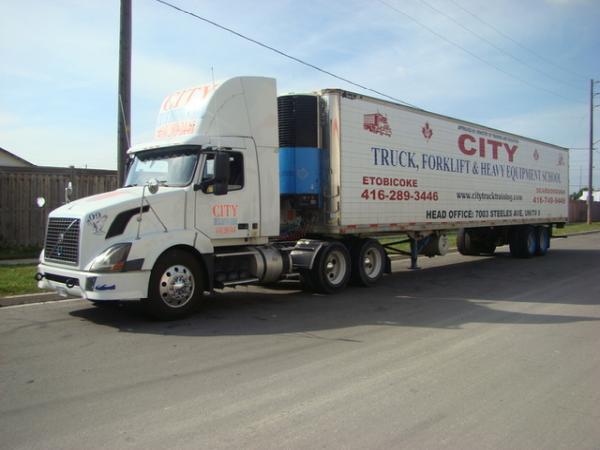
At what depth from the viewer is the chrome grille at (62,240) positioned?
23.7 ft

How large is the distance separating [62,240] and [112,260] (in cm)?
105

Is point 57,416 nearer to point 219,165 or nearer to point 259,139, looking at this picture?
point 219,165

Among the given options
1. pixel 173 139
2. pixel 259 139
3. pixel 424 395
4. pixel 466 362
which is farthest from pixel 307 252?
pixel 424 395

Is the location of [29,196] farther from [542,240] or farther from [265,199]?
[542,240]

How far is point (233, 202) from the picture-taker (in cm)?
862

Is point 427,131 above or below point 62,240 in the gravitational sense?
above

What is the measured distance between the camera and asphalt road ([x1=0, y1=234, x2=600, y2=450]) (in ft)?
12.6

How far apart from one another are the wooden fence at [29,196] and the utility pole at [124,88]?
20.0ft

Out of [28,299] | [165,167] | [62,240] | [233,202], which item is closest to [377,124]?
[233,202]

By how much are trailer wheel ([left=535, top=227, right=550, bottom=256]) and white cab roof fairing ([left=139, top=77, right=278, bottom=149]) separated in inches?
501

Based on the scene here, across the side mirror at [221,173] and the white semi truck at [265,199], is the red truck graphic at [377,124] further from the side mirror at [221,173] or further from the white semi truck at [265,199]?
the side mirror at [221,173]

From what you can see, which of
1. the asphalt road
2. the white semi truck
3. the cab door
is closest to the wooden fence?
the asphalt road

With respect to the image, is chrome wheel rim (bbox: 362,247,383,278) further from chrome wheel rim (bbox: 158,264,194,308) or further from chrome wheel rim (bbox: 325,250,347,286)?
chrome wheel rim (bbox: 158,264,194,308)

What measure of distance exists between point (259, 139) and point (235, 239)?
71.4 inches
